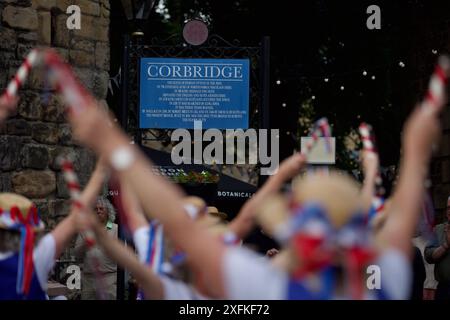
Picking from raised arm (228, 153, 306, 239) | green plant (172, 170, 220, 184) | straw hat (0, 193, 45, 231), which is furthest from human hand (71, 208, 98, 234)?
green plant (172, 170, 220, 184)

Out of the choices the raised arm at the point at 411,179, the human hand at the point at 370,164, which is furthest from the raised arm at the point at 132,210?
the raised arm at the point at 411,179

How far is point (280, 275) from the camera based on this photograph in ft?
10.2

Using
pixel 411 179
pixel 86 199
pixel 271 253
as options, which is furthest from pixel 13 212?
pixel 271 253

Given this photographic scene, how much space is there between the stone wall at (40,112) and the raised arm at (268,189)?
15.5 ft

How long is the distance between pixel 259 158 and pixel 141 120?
167cm

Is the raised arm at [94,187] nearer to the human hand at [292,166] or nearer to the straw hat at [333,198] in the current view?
the human hand at [292,166]

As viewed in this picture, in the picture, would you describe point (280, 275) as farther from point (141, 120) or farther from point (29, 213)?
point (141, 120)

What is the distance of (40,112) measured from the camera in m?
9.09

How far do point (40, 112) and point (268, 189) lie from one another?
17.3 feet

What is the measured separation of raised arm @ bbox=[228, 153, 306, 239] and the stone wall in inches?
186

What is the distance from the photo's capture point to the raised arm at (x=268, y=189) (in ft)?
13.5

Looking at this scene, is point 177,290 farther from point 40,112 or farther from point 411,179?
point 40,112

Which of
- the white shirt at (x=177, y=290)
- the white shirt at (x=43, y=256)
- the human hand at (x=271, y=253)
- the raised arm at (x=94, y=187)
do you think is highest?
the raised arm at (x=94, y=187)
